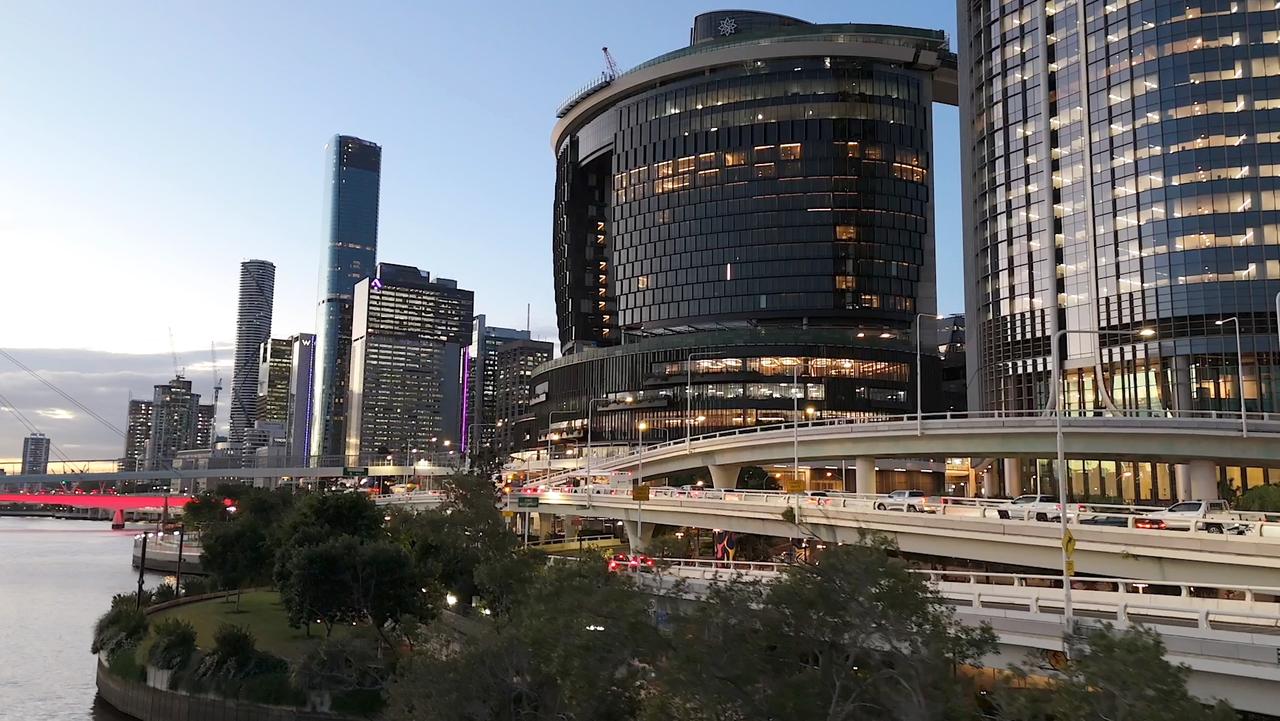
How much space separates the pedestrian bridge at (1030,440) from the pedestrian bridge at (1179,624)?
30243 mm

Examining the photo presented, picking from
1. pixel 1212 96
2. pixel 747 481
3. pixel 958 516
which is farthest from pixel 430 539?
pixel 1212 96

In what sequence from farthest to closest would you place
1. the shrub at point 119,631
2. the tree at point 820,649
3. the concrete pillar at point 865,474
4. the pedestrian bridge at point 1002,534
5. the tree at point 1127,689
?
1. the concrete pillar at point 865,474
2. the shrub at point 119,631
3. the pedestrian bridge at point 1002,534
4. the tree at point 820,649
5. the tree at point 1127,689

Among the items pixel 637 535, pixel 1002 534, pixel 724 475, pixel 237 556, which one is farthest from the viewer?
pixel 724 475

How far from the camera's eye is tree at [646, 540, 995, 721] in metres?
22.8

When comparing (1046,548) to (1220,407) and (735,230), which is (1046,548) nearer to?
(1220,407)

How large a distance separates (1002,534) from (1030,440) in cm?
2642

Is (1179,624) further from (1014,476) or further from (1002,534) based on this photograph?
(1014,476)

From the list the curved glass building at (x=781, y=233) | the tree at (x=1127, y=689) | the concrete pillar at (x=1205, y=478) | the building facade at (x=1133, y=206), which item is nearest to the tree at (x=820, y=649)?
the tree at (x=1127, y=689)

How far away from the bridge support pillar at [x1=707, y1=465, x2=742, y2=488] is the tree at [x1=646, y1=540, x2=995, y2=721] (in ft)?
223

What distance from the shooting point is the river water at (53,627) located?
48156 millimetres

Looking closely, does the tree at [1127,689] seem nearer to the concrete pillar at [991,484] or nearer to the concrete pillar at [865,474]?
the concrete pillar at [865,474]

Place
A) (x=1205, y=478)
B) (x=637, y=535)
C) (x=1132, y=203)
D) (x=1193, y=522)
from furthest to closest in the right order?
(x=1132, y=203) < (x=637, y=535) < (x=1205, y=478) < (x=1193, y=522)

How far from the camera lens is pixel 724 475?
309 ft

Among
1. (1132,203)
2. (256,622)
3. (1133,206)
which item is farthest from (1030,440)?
(1132,203)
